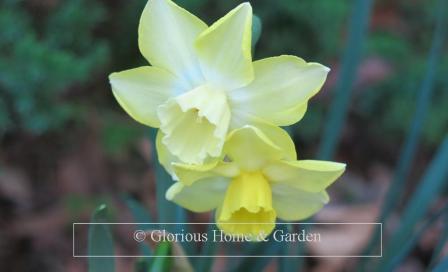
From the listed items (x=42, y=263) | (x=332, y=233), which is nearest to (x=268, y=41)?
(x=332, y=233)

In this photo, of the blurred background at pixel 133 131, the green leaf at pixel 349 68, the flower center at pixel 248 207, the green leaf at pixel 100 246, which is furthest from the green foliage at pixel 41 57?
the flower center at pixel 248 207

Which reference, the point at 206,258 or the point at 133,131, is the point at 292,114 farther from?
the point at 133,131

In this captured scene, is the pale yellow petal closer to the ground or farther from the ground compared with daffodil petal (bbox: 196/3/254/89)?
closer to the ground

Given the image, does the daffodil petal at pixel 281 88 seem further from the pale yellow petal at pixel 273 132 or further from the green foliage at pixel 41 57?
the green foliage at pixel 41 57

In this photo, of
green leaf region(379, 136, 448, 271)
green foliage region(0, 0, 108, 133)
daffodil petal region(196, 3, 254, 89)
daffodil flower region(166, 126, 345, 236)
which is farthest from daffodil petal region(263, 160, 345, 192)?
green foliage region(0, 0, 108, 133)

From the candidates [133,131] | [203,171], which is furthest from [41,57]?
[203,171]

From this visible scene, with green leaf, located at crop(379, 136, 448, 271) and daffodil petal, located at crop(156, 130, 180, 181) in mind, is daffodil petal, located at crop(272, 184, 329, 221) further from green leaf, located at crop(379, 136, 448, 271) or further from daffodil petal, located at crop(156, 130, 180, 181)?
green leaf, located at crop(379, 136, 448, 271)
